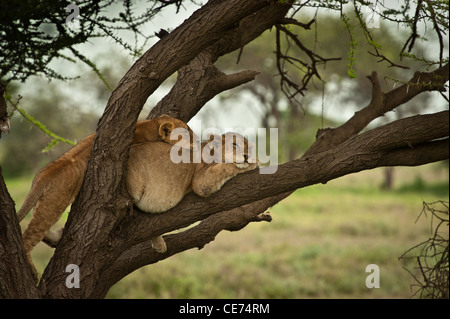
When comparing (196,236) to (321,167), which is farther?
(196,236)

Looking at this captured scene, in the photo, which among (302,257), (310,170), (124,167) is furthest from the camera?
(302,257)

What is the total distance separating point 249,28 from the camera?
5285mm

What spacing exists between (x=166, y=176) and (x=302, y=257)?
390 inches

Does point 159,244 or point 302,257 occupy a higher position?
point 302,257

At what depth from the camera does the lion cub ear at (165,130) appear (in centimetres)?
392

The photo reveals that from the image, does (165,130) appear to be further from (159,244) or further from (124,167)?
(159,244)

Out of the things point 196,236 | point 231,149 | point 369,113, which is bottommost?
point 196,236

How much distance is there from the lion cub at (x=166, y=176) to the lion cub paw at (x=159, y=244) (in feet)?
2.53

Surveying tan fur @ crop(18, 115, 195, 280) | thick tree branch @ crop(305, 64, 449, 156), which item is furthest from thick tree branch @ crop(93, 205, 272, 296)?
tan fur @ crop(18, 115, 195, 280)

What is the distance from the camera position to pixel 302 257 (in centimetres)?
1325

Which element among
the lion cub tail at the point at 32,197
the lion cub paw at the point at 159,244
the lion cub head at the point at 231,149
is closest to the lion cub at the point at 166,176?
the lion cub head at the point at 231,149

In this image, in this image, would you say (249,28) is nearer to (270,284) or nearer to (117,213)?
(117,213)

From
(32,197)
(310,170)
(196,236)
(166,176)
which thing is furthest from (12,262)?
(310,170)
